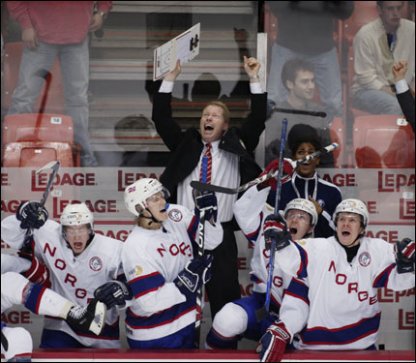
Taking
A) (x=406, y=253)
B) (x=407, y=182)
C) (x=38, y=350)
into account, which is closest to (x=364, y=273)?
(x=406, y=253)

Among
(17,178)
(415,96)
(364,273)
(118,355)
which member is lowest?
(118,355)

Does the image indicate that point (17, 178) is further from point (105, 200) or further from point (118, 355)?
point (118, 355)

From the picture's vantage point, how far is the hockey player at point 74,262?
6234 millimetres

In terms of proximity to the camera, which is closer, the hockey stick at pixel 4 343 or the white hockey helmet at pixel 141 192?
the hockey stick at pixel 4 343

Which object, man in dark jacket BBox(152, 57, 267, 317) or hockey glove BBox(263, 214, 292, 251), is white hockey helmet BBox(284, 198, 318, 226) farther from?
man in dark jacket BBox(152, 57, 267, 317)

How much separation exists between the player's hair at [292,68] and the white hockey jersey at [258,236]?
902 mm

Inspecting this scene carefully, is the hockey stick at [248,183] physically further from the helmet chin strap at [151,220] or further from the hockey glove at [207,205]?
the helmet chin strap at [151,220]

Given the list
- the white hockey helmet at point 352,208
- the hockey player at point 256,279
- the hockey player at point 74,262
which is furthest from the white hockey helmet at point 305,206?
the hockey player at point 74,262

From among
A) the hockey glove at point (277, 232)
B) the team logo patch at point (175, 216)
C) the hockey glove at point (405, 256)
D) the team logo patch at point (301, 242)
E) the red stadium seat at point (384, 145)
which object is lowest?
the hockey glove at point (405, 256)

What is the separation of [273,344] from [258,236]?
2.22 ft

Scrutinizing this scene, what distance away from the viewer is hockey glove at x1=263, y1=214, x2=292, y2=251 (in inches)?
234

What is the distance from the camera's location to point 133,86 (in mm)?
7148

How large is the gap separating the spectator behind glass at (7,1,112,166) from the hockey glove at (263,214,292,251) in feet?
4.54

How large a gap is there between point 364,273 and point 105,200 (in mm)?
1565
